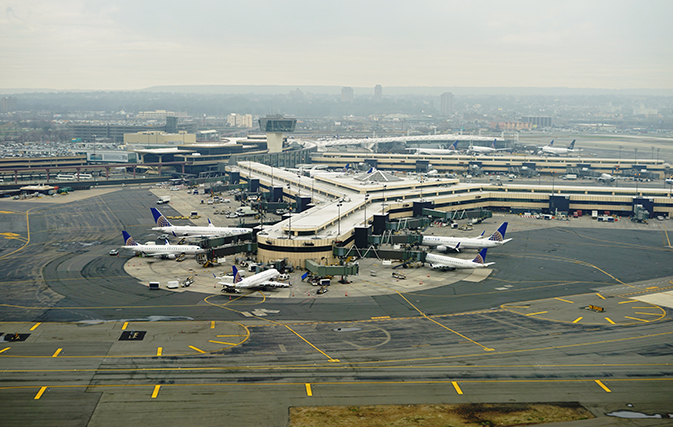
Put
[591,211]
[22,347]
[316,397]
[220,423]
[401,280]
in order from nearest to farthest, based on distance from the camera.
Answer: [220,423]
[316,397]
[22,347]
[401,280]
[591,211]

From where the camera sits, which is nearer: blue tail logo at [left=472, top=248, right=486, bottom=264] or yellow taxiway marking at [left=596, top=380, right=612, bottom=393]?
yellow taxiway marking at [left=596, top=380, right=612, bottom=393]

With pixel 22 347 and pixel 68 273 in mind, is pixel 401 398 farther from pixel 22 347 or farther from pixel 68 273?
pixel 68 273

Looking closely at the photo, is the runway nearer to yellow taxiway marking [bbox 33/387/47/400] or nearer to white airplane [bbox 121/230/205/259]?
yellow taxiway marking [bbox 33/387/47/400]

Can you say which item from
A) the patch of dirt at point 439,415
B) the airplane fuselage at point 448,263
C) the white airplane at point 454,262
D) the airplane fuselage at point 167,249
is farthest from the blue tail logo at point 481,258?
the airplane fuselage at point 167,249

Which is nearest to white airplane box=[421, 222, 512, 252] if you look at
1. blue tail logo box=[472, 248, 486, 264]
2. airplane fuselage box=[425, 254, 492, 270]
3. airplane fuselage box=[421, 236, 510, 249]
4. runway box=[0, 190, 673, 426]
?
airplane fuselage box=[421, 236, 510, 249]

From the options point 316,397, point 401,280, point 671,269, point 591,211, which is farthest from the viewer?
point 591,211

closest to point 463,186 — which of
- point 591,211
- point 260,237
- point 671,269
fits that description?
point 591,211

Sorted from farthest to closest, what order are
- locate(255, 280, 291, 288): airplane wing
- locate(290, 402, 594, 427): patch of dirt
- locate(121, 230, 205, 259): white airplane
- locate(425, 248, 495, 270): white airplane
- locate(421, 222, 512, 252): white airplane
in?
locate(421, 222, 512, 252): white airplane
locate(121, 230, 205, 259): white airplane
locate(425, 248, 495, 270): white airplane
locate(255, 280, 291, 288): airplane wing
locate(290, 402, 594, 427): patch of dirt
